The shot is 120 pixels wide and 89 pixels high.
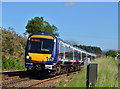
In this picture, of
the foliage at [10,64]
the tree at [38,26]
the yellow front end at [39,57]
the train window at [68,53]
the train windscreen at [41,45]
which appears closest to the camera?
the yellow front end at [39,57]

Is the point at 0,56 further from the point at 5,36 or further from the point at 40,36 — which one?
the point at 40,36

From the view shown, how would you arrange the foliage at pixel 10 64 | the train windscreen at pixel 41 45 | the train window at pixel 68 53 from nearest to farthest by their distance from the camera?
the train windscreen at pixel 41 45
the train window at pixel 68 53
the foliage at pixel 10 64

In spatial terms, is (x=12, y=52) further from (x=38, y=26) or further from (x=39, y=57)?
(x=38, y=26)

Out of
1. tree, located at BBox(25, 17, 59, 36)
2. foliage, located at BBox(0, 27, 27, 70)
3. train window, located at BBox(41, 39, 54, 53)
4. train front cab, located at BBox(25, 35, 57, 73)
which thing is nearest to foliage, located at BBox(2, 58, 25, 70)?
foliage, located at BBox(0, 27, 27, 70)

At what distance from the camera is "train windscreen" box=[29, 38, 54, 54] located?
15.1m

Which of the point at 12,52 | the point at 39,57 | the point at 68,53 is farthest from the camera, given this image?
the point at 12,52

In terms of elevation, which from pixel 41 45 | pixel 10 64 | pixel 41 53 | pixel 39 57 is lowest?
pixel 10 64

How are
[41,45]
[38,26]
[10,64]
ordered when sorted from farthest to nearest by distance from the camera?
[38,26] → [10,64] → [41,45]

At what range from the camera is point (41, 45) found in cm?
1519

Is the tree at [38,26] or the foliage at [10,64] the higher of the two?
Result: the tree at [38,26]

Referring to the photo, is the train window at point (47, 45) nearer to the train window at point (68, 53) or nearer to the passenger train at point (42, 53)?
the passenger train at point (42, 53)

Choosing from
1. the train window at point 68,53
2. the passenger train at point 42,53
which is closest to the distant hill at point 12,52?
the train window at point 68,53

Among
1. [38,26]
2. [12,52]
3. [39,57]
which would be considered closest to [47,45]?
[39,57]

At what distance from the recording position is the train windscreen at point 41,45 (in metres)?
15.1
